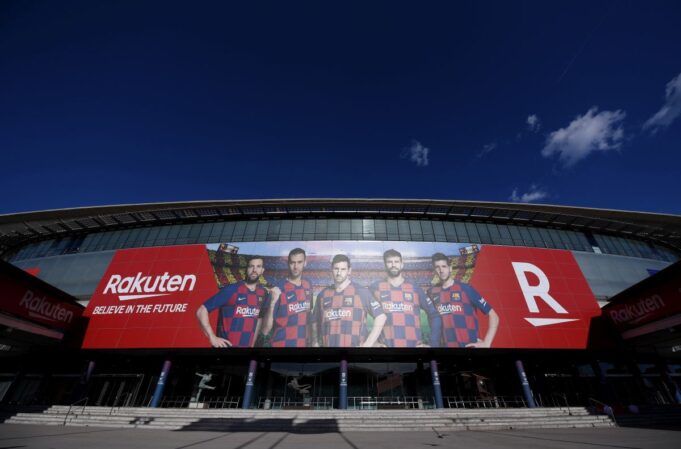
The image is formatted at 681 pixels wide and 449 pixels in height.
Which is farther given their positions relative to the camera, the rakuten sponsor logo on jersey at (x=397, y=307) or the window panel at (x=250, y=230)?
the window panel at (x=250, y=230)

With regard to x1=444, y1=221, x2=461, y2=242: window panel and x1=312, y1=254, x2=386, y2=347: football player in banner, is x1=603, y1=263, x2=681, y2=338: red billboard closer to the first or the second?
x1=444, y1=221, x2=461, y2=242: window panel

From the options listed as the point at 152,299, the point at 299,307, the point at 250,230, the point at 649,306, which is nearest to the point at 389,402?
A: the point at 299,307

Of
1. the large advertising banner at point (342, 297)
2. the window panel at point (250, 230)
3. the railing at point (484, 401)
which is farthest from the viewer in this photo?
the window panel at point (250, 230)

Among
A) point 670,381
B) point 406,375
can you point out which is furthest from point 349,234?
point 670,381

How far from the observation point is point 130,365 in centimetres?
2570

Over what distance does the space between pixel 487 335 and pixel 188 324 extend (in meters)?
24.5

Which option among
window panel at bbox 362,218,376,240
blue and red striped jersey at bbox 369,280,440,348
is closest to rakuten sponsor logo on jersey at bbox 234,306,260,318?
blue and red striped jersey at bbox 369,280,440,348

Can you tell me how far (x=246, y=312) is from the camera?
2322 cm

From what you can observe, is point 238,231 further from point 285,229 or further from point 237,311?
point 237,311

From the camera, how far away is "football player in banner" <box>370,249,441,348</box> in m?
21.7

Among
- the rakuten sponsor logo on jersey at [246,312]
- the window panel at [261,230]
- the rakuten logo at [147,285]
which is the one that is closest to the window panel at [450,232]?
the window panel at [261,230]

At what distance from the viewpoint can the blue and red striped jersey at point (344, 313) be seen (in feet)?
70.8

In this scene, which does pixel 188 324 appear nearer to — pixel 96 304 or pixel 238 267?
pixel 238 267

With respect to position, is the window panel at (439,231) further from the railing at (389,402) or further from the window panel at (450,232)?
the railing at (389,402)
